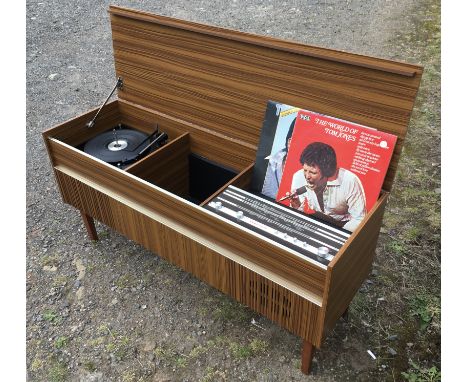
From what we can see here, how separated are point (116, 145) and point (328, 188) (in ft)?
3.10

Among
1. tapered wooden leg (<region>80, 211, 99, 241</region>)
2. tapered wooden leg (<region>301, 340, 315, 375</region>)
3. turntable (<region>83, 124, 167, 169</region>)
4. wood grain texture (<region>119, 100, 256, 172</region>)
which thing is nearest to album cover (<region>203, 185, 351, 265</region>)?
wood grain texture (<region>119, 100, 256, 172</region>)

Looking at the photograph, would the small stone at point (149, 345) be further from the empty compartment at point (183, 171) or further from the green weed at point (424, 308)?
the green weed at point (424, 308)

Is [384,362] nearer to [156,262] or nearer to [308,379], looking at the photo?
[308,379]

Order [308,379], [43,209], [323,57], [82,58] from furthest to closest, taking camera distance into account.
→ [82,58] < [43,209] < [308,379] < [323,57]

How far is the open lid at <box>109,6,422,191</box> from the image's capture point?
130 centimetres

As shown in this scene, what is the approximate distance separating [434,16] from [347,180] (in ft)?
14.5

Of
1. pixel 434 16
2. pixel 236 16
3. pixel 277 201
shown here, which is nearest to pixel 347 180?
pixel 277 201

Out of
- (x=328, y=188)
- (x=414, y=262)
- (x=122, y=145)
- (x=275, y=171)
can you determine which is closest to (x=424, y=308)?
(x=414, y=262)

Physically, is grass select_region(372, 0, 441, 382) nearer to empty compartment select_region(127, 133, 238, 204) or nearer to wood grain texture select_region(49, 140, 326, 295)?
wood grain texture select_region(49, 140, 326, 295)

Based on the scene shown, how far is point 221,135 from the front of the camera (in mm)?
1752

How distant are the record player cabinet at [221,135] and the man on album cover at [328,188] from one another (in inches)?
3.5

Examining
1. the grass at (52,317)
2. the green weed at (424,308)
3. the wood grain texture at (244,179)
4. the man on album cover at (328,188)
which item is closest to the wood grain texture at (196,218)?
the wood grain texture at (244,179)

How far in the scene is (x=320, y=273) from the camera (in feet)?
3.71

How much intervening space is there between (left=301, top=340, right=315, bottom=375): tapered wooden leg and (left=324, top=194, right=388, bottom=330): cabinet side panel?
13 cm
